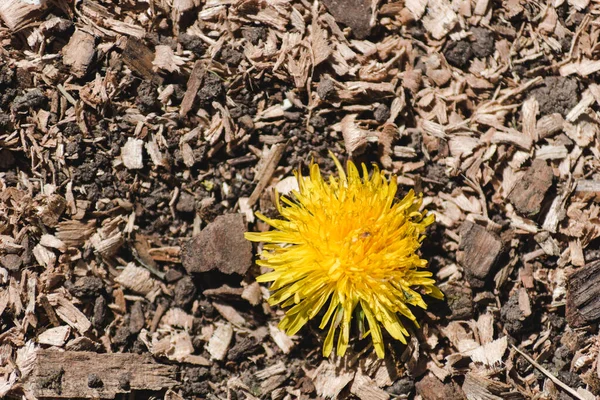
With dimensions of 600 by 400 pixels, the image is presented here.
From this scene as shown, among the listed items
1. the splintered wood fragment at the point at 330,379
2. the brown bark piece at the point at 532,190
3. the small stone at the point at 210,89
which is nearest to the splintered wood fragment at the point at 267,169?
the small stone at the point at 210,89

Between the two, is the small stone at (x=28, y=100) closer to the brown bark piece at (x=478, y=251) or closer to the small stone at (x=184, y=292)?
the small stone at (x=184, y=292)

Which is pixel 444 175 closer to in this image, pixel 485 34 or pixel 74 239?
pixel 485 34

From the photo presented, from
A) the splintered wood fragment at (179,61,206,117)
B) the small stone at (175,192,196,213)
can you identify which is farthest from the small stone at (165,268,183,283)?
the splintered wood fragment at (179,61,206,117)

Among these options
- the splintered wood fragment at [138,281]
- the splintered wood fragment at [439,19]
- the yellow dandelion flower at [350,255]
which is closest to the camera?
the yellow dandelion flower at [350,255]

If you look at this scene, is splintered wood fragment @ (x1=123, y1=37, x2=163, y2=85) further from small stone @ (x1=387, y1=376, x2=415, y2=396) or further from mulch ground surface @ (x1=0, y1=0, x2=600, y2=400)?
small stone @ (x1=387, y1=376, x2=415, y2=396)

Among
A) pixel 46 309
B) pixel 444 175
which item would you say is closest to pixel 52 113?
pixel 46 309

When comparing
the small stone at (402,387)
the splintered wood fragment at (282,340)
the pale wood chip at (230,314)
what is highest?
the pale wood chip at (230,314)
